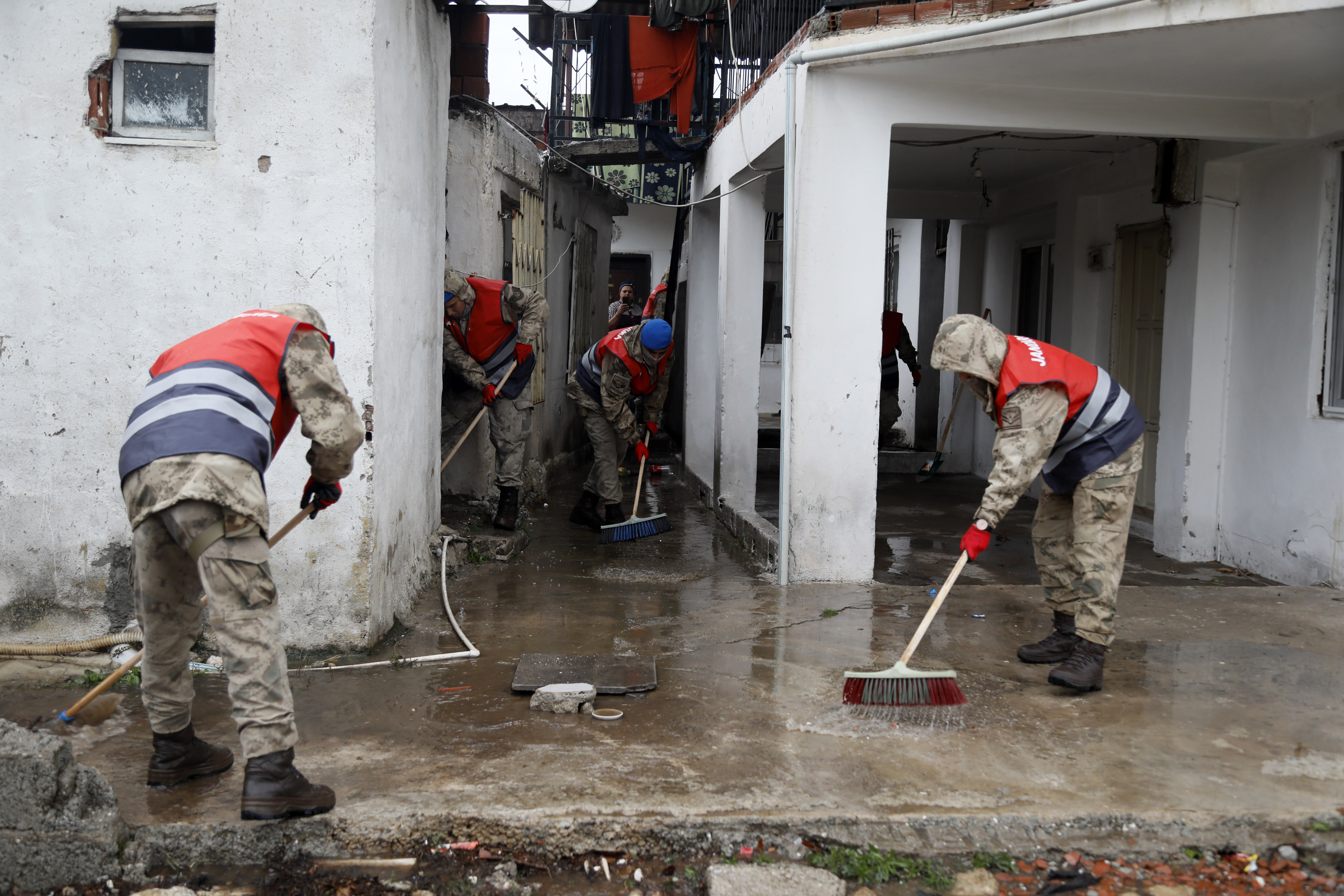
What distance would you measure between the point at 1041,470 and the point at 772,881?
2.26 meters

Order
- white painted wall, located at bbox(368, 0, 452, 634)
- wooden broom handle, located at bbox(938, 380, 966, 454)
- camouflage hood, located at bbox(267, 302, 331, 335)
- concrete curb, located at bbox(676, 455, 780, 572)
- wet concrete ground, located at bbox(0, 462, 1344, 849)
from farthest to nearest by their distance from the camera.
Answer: wooden broom handle, located at bbox(938, 380, 966, 454), concrete curb, located at bbox(676, 455, 780, 572), white painted wall, located at bbox(368, 0, 452, 634), camouflage hood, located at bbox(267, 302, 331, 335), wet concrete ground, located at bbox(0, 462, 1344, 849)

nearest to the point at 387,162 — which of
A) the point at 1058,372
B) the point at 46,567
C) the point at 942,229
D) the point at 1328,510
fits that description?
the point at 46,567

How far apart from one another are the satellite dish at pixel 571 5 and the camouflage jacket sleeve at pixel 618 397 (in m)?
2.83

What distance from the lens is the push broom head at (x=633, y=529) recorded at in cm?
717

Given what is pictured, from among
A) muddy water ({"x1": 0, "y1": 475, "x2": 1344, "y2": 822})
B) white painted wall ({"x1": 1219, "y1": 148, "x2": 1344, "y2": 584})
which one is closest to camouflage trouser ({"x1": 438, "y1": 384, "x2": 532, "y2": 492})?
muddy water ({"x1": 0, "y1": 475, "x2": 1344, "y2": 822})

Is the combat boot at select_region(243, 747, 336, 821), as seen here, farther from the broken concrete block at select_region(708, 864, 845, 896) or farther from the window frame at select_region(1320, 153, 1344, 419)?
the window frame at select_region(1320, 153, 1344, 419)

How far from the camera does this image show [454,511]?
22.5ft

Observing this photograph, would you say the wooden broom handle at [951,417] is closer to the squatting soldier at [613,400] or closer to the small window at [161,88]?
the squatting soldier at [613,400]

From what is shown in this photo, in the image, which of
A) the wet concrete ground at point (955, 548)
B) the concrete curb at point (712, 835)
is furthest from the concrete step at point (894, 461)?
the concrete curb at point (712, 835)

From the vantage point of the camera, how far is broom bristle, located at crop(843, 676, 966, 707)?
370cm

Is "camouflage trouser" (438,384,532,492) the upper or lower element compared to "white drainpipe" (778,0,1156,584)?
lower

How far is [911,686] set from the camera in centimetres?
371

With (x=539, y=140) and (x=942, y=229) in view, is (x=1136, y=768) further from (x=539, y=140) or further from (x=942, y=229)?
(x=942, y=229)

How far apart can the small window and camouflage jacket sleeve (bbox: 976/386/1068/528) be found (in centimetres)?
348
